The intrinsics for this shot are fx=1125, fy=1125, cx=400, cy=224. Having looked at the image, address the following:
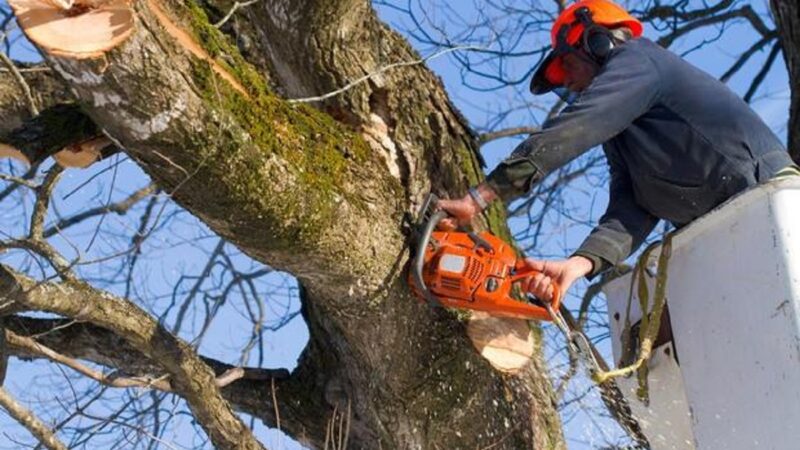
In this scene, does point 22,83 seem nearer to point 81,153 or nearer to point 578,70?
point 81,153

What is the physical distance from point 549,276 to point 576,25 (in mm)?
800

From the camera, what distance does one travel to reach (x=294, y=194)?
2.83 meters

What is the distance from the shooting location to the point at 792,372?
99.0 inches

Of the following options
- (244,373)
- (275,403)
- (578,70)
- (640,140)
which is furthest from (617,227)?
(244,373)

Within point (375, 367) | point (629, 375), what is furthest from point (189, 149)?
point (629, 375)

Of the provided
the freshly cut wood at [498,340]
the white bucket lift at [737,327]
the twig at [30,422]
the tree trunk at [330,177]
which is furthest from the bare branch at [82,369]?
the white bucket lift at [737,327]

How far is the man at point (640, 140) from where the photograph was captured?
3.10m

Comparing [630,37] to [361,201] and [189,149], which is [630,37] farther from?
[189,149]

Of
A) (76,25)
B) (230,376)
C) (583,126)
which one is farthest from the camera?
(230,376)

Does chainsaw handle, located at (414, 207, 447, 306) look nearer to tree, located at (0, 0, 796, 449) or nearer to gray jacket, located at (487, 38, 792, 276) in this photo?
tree, located at (0, 0, 796, 449)

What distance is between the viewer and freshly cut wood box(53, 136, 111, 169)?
298cm

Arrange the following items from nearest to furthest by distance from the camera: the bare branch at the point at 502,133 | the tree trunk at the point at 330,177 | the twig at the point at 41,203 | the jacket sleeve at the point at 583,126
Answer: the tree trunk at the point at 330,177 → the twig at the point at 41,203 → the jacket sleeve at the point at 583,126 → the bare branch at the point at 502,133

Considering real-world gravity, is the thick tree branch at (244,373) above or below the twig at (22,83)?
below

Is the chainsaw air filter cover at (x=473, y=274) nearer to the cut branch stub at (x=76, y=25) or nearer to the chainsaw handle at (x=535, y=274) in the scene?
the chainsaw handle at (x=535, y=274)
